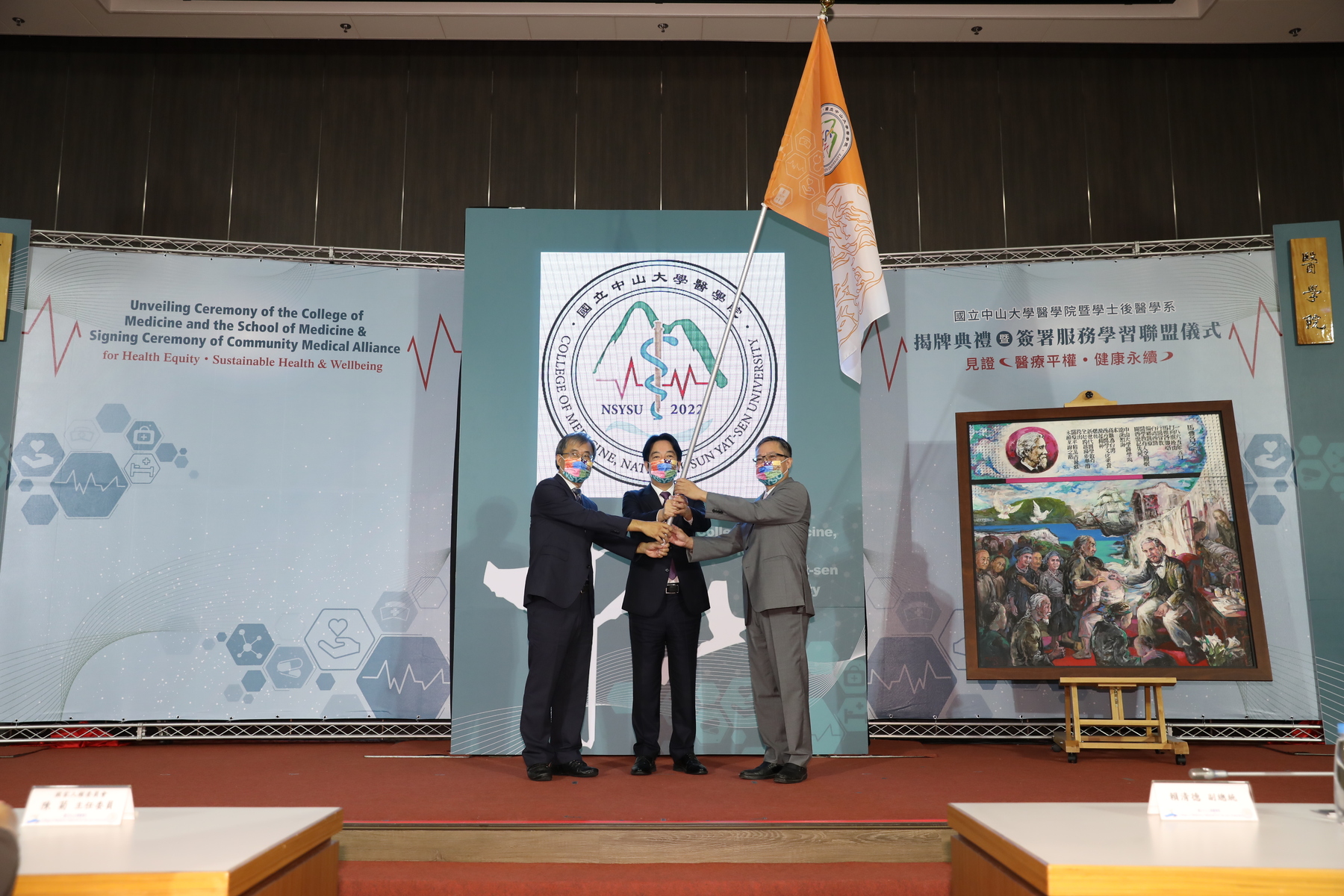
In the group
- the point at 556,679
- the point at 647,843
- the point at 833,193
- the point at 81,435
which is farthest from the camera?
the point at 81,435

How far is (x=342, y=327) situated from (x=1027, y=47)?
5.58 m

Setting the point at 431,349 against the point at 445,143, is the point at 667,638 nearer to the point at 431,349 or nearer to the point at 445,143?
the point at 431,349

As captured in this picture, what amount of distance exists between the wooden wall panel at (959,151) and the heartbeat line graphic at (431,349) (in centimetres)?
359

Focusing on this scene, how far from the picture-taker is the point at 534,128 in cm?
718

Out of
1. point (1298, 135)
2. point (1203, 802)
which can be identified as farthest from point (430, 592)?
point (1298, 135)

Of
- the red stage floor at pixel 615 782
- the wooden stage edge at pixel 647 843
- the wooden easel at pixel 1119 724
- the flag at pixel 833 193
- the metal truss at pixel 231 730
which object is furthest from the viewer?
the metal truss at pixel 231 730

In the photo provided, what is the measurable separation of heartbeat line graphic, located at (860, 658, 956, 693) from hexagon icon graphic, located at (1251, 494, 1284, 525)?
207 cm

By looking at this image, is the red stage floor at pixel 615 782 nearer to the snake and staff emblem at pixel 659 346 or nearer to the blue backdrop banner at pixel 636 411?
the blue backdrop banner at pixel 636 411

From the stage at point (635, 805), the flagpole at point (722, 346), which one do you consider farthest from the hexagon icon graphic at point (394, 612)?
the flagpole at point (722, 346)

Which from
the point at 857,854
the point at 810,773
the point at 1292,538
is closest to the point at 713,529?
the point at 810,773

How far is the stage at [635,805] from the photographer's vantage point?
323cm

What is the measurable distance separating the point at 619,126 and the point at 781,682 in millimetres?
4660

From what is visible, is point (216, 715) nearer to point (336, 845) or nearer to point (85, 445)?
point (85, 445)

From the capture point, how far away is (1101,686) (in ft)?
16.6
